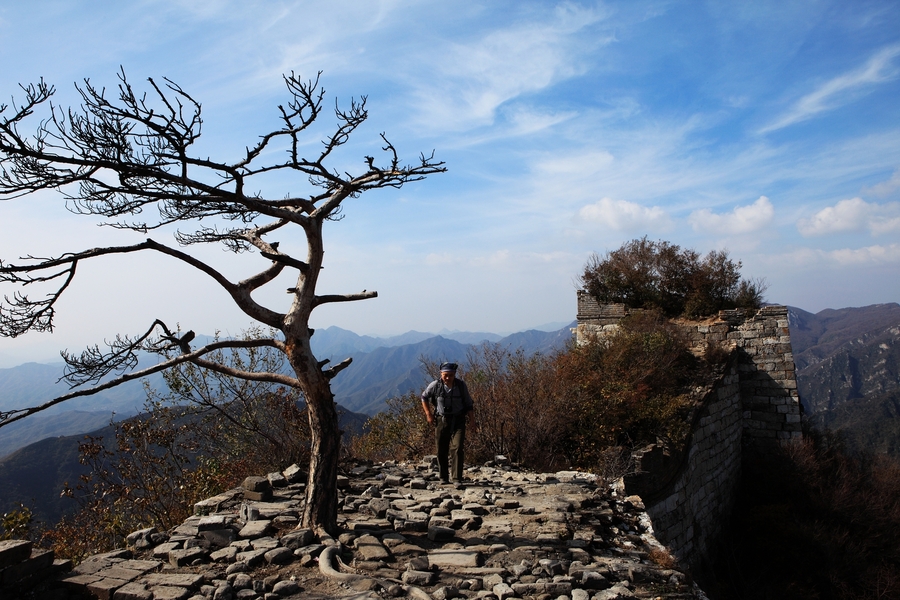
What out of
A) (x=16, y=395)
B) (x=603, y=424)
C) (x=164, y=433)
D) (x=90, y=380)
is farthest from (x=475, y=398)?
(x=16, y=395)

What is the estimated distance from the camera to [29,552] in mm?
4902

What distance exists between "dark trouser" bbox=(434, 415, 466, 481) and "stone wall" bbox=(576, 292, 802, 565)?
342cm

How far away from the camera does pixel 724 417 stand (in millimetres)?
12484

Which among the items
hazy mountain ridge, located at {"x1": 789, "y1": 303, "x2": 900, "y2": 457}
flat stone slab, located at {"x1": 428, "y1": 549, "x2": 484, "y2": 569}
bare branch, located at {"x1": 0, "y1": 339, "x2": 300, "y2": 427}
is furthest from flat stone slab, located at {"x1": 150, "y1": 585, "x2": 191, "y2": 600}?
hazy mountain ridge, located at {"x1": 789, "y1": 303, "x2": 900, "y2": 457}

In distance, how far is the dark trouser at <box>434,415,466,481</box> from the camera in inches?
313

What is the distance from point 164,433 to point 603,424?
728 cm

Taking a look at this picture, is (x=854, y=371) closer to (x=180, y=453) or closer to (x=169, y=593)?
(x=180, y=453)

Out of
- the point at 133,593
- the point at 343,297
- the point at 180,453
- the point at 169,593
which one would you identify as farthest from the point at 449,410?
the point at 180,453

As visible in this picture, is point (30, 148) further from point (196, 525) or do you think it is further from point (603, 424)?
point (603, 424)

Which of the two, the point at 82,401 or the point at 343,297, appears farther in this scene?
the point at 82,401

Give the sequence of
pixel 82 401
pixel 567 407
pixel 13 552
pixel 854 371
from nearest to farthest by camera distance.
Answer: pixel 13 552, pixel 567 407, pixel 854 371, pixel 82 401

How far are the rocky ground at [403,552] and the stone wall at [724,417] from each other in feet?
10.0

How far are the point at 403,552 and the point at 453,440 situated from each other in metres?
2.88

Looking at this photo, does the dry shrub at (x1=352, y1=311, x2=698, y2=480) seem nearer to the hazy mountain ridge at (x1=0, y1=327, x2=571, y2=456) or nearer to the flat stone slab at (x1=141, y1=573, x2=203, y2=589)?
the flat stone slab at (x1=141, y1=573, x2=203, y2=589)
